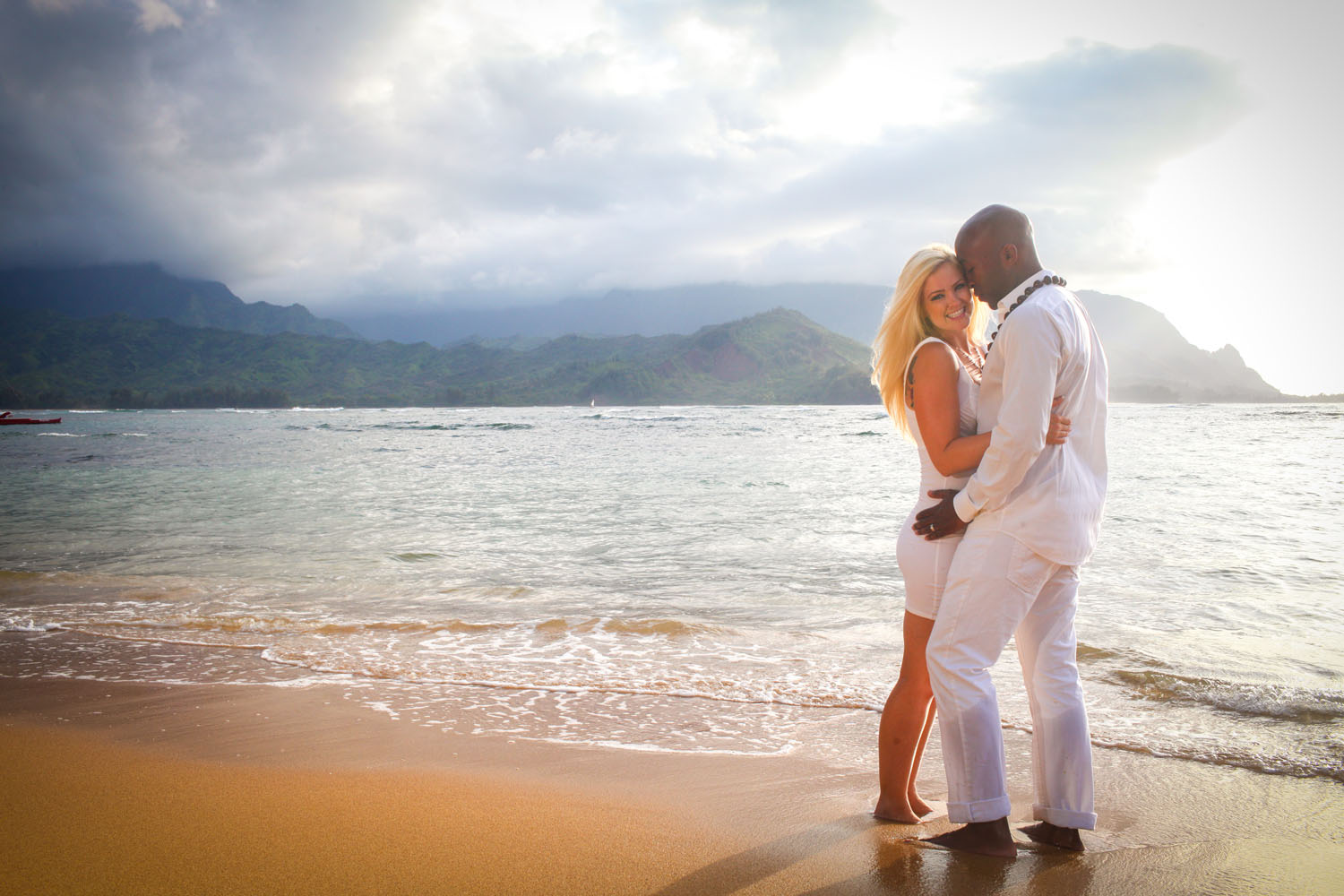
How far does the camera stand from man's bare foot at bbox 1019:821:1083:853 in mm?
2783

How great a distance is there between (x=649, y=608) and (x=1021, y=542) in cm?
536

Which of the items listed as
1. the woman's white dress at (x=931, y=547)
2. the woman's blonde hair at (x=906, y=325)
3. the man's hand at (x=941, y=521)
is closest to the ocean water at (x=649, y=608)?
the woman's white dress at (x=931, y=547)

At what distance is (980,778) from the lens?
2.65m

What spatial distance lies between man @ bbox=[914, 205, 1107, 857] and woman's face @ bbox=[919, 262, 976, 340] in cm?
6

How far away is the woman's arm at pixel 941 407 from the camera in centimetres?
271

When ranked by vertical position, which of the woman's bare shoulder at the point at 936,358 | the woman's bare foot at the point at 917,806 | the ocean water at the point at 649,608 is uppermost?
the woman's bare shoulder at the point at 936,358

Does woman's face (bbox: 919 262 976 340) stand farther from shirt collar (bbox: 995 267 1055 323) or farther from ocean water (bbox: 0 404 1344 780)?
ocean water (bbox: 0 404 1344 780)

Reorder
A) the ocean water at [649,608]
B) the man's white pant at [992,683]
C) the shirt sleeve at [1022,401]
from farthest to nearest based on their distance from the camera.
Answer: the ocean water at [649,608] → the man's white pant at [992,683] → the shirt sleeve at [1022,401]

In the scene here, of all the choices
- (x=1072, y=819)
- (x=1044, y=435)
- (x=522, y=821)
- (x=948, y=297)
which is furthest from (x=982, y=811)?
(x=948, y=297)

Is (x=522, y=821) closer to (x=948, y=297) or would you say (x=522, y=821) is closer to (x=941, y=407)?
(x=941, y=407)

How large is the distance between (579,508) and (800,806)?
12.7 meters

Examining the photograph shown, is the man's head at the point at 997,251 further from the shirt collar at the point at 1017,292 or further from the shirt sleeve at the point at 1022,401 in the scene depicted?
the shirt sleeve at the point at 1022,401

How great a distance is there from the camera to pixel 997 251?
2.73m

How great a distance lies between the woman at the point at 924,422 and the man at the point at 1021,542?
0.26 ft
